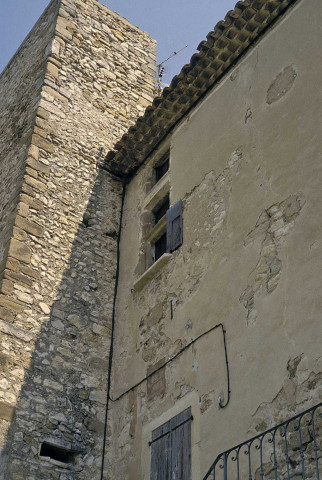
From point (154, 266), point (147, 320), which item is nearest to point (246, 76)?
point (154, 266)

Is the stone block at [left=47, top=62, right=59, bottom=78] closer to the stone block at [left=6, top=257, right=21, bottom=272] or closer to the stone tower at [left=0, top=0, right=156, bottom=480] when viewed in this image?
the stone tower at [left=0, top=0, right=156, bottom=480]

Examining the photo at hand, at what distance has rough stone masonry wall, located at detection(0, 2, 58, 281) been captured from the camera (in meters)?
8.91

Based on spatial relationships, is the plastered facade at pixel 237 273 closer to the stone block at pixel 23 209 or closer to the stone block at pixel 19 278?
the stone block at pixel 19 278

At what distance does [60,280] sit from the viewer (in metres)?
8.45

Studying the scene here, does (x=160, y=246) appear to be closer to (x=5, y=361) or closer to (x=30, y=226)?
(x=30, y=226)

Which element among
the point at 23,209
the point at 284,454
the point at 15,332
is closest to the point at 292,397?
the point at 284,454

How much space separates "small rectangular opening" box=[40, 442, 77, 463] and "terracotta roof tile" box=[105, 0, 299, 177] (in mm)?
4165

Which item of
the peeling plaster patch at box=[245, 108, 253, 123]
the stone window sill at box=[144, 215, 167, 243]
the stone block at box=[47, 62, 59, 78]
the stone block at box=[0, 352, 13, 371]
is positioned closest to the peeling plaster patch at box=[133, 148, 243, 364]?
the peeling plaster patch at box=[245, 108, 253, 123]

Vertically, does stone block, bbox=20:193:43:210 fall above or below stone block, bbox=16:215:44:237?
above

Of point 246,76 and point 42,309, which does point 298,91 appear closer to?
point 246,76

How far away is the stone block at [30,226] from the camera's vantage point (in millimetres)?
8453

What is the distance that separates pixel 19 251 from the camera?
27.0ft

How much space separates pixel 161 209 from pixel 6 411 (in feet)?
11.3

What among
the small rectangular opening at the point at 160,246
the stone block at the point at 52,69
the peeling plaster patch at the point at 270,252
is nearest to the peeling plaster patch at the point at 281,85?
the peeling plaster patch at the point at 270,252
